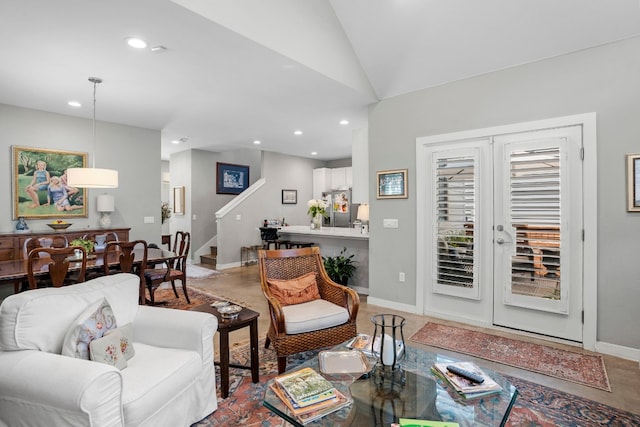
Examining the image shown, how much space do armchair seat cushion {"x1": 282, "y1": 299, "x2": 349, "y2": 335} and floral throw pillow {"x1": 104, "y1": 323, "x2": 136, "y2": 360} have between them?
1006 mm

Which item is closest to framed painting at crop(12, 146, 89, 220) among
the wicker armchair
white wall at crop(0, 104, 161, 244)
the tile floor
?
white wall at crop(0, 104, 161, 244)

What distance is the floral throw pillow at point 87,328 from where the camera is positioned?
5.44 ft

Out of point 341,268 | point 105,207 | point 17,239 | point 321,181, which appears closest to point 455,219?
point 341,268

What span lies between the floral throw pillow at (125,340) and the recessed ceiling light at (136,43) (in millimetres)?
2216

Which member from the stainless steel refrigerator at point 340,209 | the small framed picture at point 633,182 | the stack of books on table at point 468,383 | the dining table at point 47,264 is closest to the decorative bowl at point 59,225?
the dining table at point 47,264

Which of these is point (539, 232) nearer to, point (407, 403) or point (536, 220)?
point (536, 220)

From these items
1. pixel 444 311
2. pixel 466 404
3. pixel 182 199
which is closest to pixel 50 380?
pixel 466 404

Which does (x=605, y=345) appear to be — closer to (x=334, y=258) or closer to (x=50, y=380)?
(x=334, y=258)

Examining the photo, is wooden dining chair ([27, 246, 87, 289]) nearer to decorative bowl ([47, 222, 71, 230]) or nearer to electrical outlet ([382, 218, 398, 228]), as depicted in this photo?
decorative bowl ([47, 222, 71, 230])

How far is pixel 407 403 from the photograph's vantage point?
154cm

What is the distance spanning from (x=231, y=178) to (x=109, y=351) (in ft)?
23.9

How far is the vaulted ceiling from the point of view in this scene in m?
2.50

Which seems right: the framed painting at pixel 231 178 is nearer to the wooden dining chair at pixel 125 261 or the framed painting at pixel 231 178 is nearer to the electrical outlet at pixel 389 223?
the wooden dining chair at pixel 125 261

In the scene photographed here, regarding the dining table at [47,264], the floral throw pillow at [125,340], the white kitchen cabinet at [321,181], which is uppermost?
the white kitchen cabinet at [321,181]
